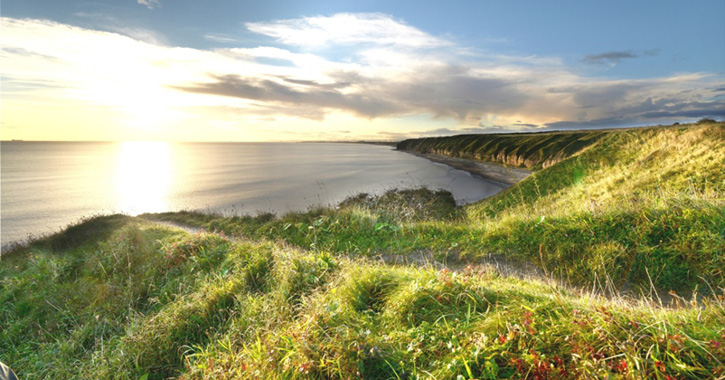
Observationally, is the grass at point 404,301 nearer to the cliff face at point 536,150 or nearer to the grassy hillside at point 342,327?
the grassy hillside at point 342,327

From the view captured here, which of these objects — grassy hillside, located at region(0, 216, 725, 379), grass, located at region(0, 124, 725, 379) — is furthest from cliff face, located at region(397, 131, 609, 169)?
grassy hillside, located at region(0, 216, 725, 379)

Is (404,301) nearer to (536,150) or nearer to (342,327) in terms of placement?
(342,327)

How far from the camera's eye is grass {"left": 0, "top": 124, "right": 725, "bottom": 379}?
3121 millimetres

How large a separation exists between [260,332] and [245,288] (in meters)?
1.83

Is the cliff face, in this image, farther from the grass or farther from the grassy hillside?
the grassy hillside

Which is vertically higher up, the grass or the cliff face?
the cliff face

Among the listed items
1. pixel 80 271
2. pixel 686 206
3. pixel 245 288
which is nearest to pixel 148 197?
pixel 80 271

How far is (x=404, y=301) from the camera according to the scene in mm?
4395

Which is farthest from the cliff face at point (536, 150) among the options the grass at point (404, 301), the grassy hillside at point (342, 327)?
the grassy hillside at point (342, 327)

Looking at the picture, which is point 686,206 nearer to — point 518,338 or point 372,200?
point 518,338

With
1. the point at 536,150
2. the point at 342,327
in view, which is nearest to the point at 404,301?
the point at 342,327

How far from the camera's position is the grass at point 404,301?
10.2 feet

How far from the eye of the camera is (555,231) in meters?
8.05

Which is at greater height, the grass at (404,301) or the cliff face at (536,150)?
the cliff face at (536,150)
